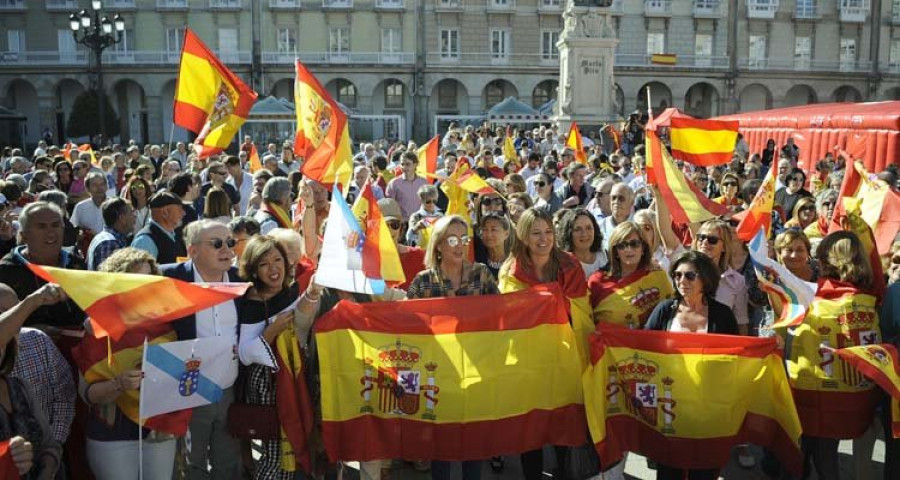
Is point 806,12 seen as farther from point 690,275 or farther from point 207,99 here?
point 690,275

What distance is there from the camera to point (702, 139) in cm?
927

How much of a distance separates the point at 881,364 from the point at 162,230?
15.6 feet

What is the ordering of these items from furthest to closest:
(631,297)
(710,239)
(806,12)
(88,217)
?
(806,12), (88,217), (710,239), (631,297)

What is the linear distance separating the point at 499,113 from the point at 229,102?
26.4m

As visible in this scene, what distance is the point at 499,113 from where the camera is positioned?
34.1 meters

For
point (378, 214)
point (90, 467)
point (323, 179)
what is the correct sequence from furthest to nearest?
point (323, 179) < point (378, 214) < point (90, 467)

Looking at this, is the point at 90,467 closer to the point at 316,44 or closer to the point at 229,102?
the point at 229,102

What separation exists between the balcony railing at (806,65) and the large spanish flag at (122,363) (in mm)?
48365

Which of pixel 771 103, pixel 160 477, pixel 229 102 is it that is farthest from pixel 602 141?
pixel 771 103

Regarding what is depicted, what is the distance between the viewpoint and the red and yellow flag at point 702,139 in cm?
920

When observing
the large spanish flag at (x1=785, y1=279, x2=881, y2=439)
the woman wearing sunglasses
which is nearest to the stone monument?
the large spanish flag at (x1=785, y1=279, x2=881, y2=439)

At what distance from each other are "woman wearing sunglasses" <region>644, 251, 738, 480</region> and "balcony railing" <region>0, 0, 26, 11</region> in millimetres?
49047

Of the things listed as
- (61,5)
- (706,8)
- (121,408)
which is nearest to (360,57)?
(61,5)

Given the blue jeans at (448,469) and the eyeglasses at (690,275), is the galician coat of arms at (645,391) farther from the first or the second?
the blue jeans at (448,469)
